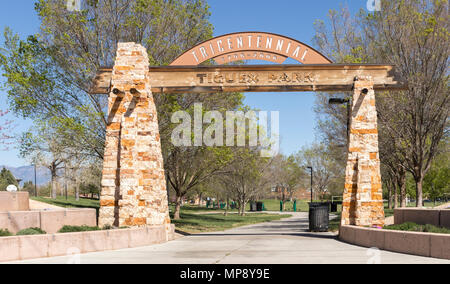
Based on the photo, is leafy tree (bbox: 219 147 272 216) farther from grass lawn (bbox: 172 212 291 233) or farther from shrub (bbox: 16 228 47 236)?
shrub (bbox: 16 228 47 236)

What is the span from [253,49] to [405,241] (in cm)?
828

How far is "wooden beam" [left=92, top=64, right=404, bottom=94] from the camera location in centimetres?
1645

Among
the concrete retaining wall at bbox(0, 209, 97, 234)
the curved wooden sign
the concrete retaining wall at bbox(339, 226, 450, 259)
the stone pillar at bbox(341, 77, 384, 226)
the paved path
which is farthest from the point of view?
the curved wooden sign

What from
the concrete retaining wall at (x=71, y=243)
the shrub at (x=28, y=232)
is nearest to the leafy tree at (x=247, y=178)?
the concrete retaining wall at (x=71, y=243)

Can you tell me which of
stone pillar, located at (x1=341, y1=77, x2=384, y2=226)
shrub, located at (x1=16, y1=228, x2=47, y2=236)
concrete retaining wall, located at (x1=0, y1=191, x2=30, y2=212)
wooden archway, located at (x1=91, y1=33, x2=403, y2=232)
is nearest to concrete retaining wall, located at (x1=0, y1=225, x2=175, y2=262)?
shrub, located at (x1=16, y1=228, x2=47, y2=236)

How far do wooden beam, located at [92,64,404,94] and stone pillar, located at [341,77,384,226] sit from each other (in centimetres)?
46

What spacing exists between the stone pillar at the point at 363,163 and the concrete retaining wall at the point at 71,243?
6315mm

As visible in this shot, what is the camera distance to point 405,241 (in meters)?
11.3

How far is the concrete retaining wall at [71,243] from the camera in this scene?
392 inches

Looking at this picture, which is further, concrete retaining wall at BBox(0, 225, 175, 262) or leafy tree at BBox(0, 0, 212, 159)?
leafy tree at BBox(0, 0, 212, 159)

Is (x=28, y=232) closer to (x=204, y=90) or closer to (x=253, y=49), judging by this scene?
(x=204, y=90)

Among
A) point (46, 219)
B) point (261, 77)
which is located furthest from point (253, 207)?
point (46, 219)

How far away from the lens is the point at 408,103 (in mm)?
23562
